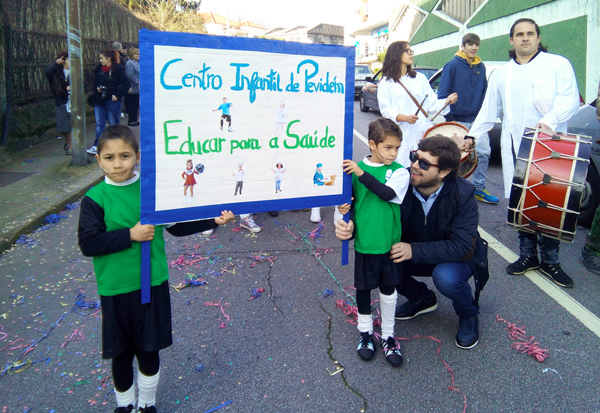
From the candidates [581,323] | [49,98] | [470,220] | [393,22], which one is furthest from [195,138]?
[393,22]

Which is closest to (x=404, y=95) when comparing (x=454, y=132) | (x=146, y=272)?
(x=454, y=132)

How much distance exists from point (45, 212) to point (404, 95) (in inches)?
173

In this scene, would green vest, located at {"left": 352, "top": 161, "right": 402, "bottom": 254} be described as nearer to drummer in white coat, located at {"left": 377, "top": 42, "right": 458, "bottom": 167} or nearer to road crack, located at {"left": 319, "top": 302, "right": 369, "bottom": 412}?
road crack, located at {"left": 319, "top": 302, "right": 369, "bottom": 412}

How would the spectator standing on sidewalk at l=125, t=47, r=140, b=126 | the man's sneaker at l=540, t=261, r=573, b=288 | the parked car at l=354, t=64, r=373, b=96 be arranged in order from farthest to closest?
the parked car at l=354, t=64, r=373, b=96 → the spectator standing on sidewalk at l=125, t=47, r=140, b=126 → the man's sneaker at l=540, t=261, r=573, b=288

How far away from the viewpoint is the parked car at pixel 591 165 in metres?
5.01

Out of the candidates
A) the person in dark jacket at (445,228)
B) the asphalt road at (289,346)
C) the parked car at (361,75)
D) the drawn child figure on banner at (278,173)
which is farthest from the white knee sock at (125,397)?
the parked car at (361,75)

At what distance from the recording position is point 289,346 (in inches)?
122

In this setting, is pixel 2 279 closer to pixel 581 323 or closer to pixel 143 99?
pixel 143 99

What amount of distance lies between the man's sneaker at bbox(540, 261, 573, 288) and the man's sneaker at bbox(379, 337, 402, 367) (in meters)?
1.80

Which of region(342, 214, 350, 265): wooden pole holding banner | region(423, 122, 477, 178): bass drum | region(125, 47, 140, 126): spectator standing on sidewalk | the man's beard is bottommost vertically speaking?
region(342, 214, 350, 265): wooden pole holding banner

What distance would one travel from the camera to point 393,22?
122 feet

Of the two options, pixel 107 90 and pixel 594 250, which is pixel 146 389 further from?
pixel 107 90

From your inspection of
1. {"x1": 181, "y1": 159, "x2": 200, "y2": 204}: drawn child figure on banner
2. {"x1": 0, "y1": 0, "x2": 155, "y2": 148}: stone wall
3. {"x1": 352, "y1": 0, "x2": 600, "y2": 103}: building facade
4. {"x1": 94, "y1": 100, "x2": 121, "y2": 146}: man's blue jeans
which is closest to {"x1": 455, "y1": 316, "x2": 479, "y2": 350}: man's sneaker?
{"x1": 181, "y1": 159, "x2": 200, "y2": 204}: drawn child figure on banner

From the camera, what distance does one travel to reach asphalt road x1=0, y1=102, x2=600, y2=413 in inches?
102
